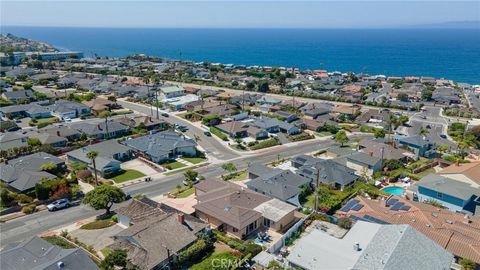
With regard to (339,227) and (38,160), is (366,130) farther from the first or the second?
(38,160)

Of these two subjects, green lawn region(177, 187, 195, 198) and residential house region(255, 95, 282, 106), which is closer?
green lawn region(177, 187, 195, 198)

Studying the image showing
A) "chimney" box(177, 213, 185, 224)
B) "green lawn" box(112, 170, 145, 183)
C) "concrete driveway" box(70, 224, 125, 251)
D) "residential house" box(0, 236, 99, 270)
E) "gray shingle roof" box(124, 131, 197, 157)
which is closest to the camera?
"residential house" box(0, 236, 99, 270)

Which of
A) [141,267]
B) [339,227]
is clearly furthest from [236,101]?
[141,267]

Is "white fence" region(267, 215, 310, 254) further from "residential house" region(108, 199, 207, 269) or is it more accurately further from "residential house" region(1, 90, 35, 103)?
"residential house" region(1, 90, 35, 103)

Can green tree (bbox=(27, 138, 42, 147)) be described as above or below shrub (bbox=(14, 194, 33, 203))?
above

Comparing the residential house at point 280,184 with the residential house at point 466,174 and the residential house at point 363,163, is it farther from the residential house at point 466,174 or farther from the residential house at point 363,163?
the residential house at point 466,174

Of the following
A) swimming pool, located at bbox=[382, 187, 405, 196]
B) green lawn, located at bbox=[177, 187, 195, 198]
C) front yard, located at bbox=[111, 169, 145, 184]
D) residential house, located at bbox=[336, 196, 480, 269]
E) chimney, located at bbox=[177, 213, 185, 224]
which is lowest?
swimming pool, located at bbox=[382, 187, 405, 196]

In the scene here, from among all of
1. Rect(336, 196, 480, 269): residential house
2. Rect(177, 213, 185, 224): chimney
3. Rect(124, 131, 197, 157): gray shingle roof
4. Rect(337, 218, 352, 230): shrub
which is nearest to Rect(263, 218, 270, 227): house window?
Rect(337, 218, 352, 230): shrub
